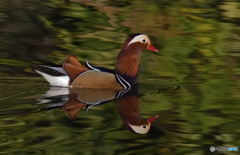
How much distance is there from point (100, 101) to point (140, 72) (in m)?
1.92

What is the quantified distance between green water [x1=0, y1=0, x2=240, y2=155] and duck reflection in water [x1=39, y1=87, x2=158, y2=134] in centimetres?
8

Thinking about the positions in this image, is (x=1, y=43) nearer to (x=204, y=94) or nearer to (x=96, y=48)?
(x=96, y=48)

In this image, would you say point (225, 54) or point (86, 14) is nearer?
point (225, 54)

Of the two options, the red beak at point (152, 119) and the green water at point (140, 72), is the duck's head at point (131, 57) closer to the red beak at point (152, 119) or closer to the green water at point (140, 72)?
the green water at point (140, 72)

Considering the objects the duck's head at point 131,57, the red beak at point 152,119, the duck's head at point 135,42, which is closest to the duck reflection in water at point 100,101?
the red beak at point 152,119

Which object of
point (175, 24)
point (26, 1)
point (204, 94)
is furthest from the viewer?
point (26, 1)

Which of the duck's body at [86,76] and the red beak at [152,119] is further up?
the duck's body at [86,76]

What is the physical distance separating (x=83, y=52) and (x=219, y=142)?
4.93 metres

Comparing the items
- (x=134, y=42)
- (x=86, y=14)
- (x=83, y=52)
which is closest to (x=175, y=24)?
(x=86, y=14)

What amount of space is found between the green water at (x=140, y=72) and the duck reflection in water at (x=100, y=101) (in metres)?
0.08

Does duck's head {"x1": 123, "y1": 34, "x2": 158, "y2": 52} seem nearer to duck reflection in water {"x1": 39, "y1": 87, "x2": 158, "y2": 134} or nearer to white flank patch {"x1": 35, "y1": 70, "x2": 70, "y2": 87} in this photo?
duck reflection in water {"x1": 39, "y1": 87, "x2": 158, "y2": 134}

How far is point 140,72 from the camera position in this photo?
41.7 ft

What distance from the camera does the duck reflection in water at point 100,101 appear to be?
32.7 feet

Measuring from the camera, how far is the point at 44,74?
11453mm
